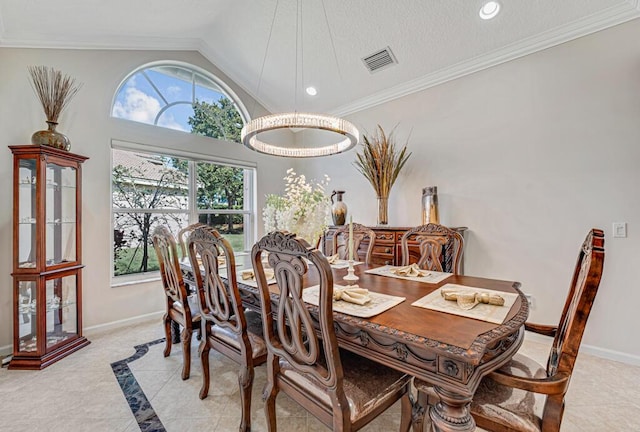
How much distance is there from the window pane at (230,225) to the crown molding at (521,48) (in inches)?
104

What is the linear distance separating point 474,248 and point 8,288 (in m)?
4.68

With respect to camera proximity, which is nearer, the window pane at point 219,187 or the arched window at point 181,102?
the arched window at point 181,102

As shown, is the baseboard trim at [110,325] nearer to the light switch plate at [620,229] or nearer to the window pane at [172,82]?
the window pane at [172,82]

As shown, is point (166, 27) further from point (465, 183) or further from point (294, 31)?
point (465, 183)

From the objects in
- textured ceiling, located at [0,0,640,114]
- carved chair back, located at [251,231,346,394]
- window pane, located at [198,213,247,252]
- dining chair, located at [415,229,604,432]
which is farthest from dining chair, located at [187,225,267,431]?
textured ceiling, located at [0,0,640,114]

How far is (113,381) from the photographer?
2201 millimetres

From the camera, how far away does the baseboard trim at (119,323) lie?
3047 mm

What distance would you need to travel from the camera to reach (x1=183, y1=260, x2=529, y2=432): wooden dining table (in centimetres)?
96

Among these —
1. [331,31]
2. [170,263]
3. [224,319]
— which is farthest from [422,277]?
[331,31]

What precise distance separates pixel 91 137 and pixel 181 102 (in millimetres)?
1199

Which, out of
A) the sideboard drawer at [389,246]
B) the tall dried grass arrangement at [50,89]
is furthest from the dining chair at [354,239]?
the tall dried grass arrangement at [50,89]

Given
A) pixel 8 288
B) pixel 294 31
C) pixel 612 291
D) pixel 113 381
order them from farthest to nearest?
1. pixel 294 31
2. pixel 8 288
3. pixel 612 291
4. pixel 113 381

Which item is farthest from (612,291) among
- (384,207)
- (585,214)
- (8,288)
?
(8,288)

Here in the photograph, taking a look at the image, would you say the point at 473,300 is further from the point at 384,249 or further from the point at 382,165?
the point at 382,165
